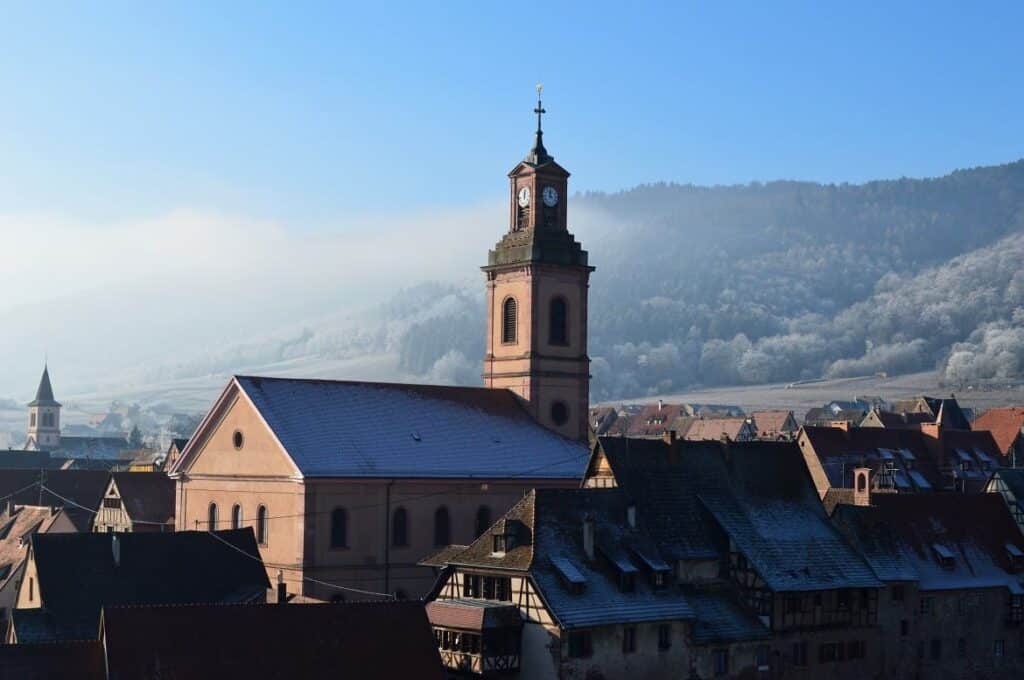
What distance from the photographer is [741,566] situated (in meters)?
63.1

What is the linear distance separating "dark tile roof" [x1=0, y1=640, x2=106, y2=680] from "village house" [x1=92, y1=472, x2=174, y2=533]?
41.3 meters

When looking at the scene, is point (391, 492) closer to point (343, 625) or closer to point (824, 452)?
point (343, 625)

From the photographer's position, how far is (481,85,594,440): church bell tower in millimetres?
84125

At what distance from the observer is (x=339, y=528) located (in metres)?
69.7

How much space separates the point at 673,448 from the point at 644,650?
11.0 m

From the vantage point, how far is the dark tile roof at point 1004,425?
130125mm

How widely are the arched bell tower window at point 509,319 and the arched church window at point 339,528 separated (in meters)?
19.0

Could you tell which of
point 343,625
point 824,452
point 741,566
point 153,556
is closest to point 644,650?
point 741,566

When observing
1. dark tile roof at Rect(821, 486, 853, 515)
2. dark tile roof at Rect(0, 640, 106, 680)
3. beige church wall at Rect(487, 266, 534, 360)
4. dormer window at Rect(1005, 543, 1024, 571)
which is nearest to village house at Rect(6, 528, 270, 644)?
dark tile roof at Rect(0, 640, 106, 680)

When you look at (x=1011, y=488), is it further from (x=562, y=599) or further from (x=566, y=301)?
(x=562, y=599)

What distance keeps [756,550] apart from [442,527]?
16.7 metres

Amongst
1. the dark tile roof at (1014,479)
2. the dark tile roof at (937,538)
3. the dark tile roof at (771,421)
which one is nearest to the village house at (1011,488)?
the dark tile roof at (1014,479)

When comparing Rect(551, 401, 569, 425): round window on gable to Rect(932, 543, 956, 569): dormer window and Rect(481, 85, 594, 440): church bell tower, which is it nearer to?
Rect(481, 85, 594, 440): church bell tower

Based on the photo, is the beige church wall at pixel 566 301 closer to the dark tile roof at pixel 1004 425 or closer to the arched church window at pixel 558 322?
the arched church window at pixel 558 322
